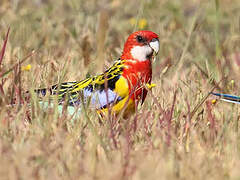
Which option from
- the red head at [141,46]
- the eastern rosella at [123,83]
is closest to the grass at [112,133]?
the eastern rosella at [123,83]

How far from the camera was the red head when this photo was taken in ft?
12.4

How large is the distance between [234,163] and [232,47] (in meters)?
3.33

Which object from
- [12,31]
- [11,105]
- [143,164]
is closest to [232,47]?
[12,31]

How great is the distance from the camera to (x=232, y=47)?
5750 millimetres

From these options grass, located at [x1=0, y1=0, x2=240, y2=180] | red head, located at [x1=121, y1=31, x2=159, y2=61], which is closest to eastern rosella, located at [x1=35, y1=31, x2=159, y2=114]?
red head, located at [x1=121, y1=31, x2=159, y2=61]

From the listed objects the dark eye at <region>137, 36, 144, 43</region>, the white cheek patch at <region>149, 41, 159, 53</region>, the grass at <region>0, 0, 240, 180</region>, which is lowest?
the grass at <region>0, 0, 240, 180</region>

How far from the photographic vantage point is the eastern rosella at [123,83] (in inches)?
137

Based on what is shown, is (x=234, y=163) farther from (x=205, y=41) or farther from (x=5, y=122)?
(x=205, y=41)

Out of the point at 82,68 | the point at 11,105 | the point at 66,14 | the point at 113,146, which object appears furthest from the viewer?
the point at 66,14

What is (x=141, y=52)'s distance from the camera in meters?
3.78

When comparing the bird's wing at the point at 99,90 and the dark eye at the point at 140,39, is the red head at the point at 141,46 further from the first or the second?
the bird's wing at the point at 99,90

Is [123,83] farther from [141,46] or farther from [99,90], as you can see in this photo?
[141,46]

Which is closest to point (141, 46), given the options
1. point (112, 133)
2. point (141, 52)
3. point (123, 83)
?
point (141, 52)

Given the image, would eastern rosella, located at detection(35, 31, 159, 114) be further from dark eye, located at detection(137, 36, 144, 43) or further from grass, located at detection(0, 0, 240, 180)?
grass, located at detection(0, 0, 240, 180)
